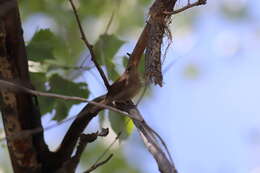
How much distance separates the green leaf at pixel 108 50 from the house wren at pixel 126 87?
23 centimetres

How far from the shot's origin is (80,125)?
2.47 feet

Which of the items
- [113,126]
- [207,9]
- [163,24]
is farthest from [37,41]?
[207,9]

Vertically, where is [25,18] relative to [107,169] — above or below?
above

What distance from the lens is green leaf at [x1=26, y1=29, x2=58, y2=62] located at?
0.95 m

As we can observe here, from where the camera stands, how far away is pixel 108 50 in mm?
984

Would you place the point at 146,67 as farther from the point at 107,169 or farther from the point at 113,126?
the point at 107,169

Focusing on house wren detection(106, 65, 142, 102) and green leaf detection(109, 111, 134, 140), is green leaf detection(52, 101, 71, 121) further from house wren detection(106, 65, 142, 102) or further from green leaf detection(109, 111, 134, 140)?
house wren detection(106, 65, 142, 102)

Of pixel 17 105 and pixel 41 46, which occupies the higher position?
pixel 41 46

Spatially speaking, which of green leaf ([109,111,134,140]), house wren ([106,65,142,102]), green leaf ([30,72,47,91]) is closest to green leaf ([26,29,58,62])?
green leaf ([30,72,47,91])

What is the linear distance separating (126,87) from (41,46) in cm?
32

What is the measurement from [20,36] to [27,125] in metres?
0.12

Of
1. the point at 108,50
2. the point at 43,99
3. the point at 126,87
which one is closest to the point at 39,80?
the point at 43,99

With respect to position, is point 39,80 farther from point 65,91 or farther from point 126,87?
point 126,87

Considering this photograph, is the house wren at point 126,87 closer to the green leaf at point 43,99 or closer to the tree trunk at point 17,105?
the tree trunk at point 17,105
